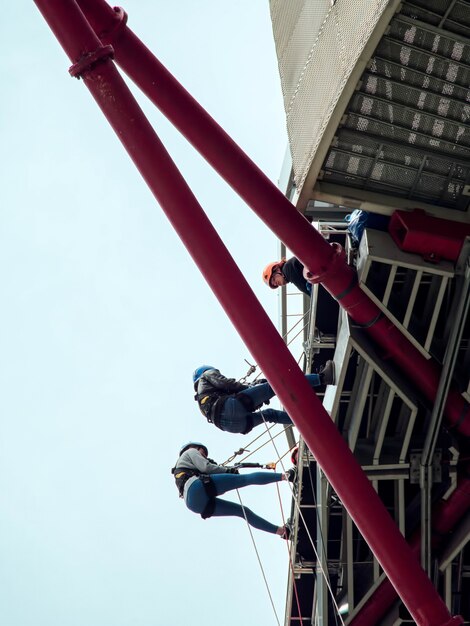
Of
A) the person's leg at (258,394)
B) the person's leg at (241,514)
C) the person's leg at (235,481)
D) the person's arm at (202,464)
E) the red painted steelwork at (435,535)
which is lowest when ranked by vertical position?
the red painted steelwork at (435,535)

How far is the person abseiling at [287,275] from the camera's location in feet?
56.6

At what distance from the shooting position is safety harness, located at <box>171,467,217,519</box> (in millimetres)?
17859

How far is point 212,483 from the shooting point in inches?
704

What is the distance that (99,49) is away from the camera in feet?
40.3

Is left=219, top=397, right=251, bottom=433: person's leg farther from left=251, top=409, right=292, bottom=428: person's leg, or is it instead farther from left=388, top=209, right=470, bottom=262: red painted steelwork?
left=388, top=209, right=470, bottom=262: red painted steelwork

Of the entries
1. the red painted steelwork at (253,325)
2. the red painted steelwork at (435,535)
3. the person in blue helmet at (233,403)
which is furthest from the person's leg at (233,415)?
the red painted steelwork at (253,325)

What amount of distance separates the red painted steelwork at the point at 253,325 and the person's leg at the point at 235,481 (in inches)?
209

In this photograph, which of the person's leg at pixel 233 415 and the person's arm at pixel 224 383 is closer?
the person's leg at pixel 233 415

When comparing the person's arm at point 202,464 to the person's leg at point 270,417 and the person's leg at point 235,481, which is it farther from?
the person's leg at point 270,417

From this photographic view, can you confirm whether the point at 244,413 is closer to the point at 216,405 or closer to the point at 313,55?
the point at 216,405

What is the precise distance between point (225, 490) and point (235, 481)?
0.76 ft

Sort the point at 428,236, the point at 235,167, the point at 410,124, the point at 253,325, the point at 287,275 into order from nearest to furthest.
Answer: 1. the point at 253,325
2. the point at 235,167
3. the point at 410,124
4. the point at 428,236
5. the point at 287,275

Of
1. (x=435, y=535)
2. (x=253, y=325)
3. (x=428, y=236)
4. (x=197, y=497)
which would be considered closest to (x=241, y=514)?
(x=197, y=497)

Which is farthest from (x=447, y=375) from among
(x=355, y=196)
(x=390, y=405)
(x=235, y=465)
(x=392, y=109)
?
(x=235, y=465)
